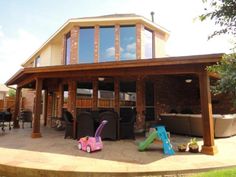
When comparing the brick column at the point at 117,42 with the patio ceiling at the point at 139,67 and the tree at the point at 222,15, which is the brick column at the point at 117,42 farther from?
the tree at the point at 222,15

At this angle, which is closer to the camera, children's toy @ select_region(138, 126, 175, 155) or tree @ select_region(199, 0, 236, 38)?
tree @ select_region(199, 0, 236, 38)

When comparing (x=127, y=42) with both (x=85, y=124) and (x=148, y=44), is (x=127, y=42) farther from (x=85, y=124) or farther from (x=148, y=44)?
(x=85, y=124)

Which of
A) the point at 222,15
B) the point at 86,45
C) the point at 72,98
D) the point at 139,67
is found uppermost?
the point at 86,45

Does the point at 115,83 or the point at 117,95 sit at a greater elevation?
the point at 115,83

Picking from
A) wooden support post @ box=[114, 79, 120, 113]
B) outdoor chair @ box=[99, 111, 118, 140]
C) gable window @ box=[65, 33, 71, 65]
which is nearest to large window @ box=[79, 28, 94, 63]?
gable window @ box=[65, 33, 71, 65]

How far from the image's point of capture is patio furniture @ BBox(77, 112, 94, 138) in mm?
6770

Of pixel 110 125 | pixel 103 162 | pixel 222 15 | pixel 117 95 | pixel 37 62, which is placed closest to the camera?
pixel 222 15

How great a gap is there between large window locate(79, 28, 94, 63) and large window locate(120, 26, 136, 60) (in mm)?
1565

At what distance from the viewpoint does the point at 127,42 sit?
10.3m

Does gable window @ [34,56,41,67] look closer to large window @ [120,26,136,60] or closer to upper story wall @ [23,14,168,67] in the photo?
upper story wall @ [23,14,168,67]

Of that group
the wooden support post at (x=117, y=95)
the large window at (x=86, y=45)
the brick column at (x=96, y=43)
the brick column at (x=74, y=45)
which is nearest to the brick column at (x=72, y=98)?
the brick column at (x=74, y=45)

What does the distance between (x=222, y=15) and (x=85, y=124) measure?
5294 mm

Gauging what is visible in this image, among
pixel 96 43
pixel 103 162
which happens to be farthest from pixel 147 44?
pixel 103 162

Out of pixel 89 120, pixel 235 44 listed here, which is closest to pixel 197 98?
pixel 89 120
